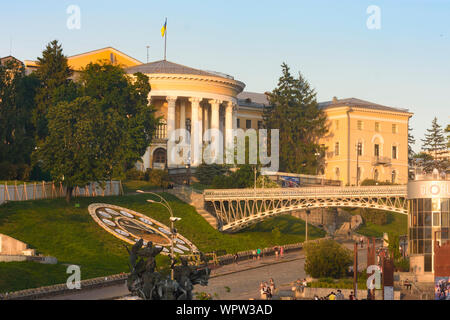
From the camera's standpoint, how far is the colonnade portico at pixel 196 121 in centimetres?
12812

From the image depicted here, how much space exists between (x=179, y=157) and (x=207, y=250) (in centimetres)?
3592

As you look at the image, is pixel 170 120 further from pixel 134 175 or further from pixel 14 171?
pixel 14 171

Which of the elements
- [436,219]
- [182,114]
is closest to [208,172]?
[182,114]

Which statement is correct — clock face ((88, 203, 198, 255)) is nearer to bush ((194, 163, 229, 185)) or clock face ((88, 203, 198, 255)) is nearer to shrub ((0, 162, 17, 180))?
shrub ((0, 162, 17, 180))

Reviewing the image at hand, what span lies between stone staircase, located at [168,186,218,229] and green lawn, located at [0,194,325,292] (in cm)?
97

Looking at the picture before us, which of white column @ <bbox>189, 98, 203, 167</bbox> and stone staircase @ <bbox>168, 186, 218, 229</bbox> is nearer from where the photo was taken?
stone staircase @ <bbox>168, 186, 218, 229</bbox>

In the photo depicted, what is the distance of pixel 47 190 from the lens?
98.1m

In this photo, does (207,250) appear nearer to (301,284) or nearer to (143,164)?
(301,284)

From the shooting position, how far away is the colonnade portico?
128m

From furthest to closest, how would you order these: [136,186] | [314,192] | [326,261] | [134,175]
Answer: [134,175], [136,186], [314,192], [326,261]

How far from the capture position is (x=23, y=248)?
80375 mm

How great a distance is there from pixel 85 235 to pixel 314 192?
82.1 ft

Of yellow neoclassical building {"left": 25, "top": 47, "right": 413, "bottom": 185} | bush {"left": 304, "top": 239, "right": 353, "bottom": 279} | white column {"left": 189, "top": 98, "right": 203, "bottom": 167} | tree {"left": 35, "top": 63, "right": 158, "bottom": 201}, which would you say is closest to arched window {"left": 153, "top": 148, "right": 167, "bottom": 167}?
yellow neoclassical building {"left": 25, "top": 47, "right": 413, "bottom": 185}
